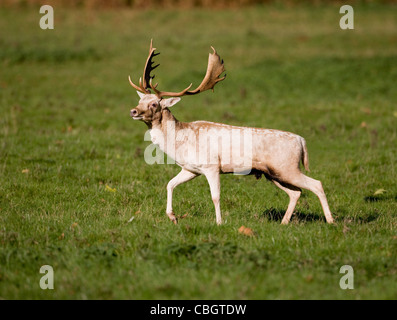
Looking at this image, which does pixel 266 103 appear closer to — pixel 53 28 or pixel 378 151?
pixel 378 151

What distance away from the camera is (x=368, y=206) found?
9.22 metres

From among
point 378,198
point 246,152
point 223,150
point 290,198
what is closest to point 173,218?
point 223,150

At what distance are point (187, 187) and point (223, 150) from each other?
2190 mm

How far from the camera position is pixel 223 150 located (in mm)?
8055

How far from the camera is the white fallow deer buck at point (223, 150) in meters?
7.95

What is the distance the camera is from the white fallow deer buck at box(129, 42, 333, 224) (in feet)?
26.1

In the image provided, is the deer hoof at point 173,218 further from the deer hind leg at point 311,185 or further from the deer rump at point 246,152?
the deer hind leg at point 311,185

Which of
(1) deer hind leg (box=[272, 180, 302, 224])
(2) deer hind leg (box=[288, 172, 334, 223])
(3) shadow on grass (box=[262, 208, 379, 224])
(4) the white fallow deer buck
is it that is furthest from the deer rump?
(3) shadow on grass (box=[262, 208, 379, 224])

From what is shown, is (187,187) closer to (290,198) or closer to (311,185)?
(290,198)

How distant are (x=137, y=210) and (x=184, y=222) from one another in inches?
47.5

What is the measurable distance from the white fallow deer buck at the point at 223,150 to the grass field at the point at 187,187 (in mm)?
626

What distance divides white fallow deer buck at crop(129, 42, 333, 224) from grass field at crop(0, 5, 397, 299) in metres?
0.63

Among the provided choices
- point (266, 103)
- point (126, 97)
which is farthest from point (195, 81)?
point (266, 103)

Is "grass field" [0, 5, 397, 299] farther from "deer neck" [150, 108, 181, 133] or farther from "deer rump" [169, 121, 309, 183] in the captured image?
"deer neck" [150, 108, 181, 133]
